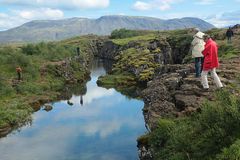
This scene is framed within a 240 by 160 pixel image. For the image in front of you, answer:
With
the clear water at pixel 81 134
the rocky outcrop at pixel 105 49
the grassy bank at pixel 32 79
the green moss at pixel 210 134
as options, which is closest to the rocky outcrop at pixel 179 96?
the clear water at pixel 81 134

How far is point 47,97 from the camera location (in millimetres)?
65750

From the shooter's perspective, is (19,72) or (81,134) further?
(19,72)

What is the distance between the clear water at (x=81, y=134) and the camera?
36.5 m

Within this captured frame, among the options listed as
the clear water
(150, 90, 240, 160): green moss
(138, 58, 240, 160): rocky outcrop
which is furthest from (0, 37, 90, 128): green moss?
(150, 90, 240, 160): green moss

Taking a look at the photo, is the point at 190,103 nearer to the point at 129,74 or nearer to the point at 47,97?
the point at 47,97

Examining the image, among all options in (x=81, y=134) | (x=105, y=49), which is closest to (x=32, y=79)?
(x=81, y=134)

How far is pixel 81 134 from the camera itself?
143ft

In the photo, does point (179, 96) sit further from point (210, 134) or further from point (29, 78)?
point (29, 78)

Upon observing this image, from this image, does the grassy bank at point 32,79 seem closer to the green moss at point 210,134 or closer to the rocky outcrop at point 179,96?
the rocky outcrop at point 179,96

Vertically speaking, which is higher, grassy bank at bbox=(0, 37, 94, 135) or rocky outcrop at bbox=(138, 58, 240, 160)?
rocky outcrop at bbox=(138, 58, 240, 160)

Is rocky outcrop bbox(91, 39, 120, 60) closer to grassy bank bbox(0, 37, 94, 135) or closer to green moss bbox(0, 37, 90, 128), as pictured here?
grassy bank bbox(0, 37, 94, 135)

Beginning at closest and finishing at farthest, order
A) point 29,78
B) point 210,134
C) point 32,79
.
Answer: point 210,134 < point 29,78 < point 32,79

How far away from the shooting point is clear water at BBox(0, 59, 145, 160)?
3647 centimetres

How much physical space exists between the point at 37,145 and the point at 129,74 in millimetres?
48247
